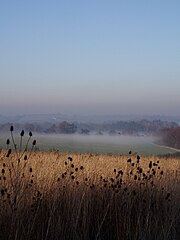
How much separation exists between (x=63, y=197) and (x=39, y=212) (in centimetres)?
48

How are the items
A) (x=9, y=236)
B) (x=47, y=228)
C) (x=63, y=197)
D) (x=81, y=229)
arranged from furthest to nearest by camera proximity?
(x=63, y=197) < (x=81, y=229) < (x=47, y=228) < (x=9, y=236)

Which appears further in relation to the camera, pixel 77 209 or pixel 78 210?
pixel 77 209

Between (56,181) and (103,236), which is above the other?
(56,181)

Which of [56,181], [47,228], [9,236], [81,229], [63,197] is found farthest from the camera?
[56,181]

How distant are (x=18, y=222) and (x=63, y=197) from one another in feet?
3.87

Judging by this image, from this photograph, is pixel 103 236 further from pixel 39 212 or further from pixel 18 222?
pixel 18 222

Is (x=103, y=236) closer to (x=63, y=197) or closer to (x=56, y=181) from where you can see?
(x=63, y=197)

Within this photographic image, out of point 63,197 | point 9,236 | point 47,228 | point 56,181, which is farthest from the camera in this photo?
point 56,181

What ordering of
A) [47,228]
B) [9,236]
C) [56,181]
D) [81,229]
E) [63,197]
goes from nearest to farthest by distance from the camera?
[9,236]
[47,228]
[81,229]
[63,197]
[56,181]

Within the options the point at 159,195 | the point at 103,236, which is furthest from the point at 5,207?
the point at 159,195

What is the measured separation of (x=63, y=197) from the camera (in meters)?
5.45

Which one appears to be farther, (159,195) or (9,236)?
(159,195)

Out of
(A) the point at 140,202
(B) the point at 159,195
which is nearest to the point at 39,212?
(A) the point at 140,202

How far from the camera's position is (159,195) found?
20.6 ft
